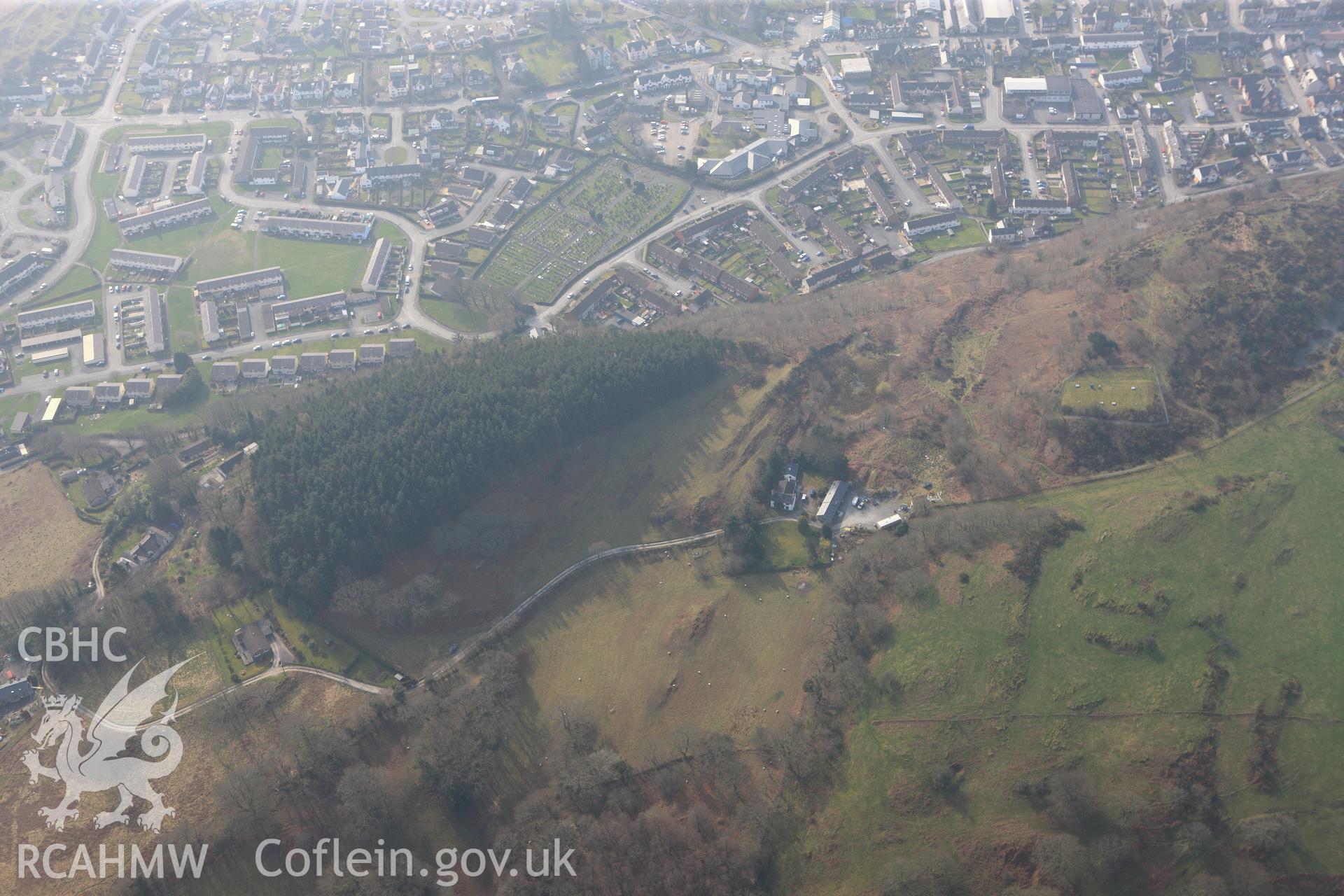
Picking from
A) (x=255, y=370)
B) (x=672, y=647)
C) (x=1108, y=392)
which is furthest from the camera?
(x=255, y=370)

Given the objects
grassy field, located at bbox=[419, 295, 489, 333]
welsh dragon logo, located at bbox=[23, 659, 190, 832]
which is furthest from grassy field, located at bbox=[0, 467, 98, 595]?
grassy field, located at bbox=[419, 295, 489, 333]

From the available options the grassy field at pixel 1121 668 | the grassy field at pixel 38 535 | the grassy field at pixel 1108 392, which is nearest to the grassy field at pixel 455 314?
the grassy field at pixel 38 535

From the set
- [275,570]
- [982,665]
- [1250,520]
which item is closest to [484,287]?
[275,570]

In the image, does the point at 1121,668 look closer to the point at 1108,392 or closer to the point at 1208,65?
the point at 1108,392

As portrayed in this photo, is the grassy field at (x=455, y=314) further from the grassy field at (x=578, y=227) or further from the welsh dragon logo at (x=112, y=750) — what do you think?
the welsh dragon logo at (x=112, y=750)

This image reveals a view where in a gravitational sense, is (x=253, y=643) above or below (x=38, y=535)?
above

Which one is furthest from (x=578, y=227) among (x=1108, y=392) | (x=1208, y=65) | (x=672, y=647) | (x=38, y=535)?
(x=1208, y=65)

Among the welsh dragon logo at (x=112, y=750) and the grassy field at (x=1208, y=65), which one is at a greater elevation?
the grassy field at (x=1208, y=65)
